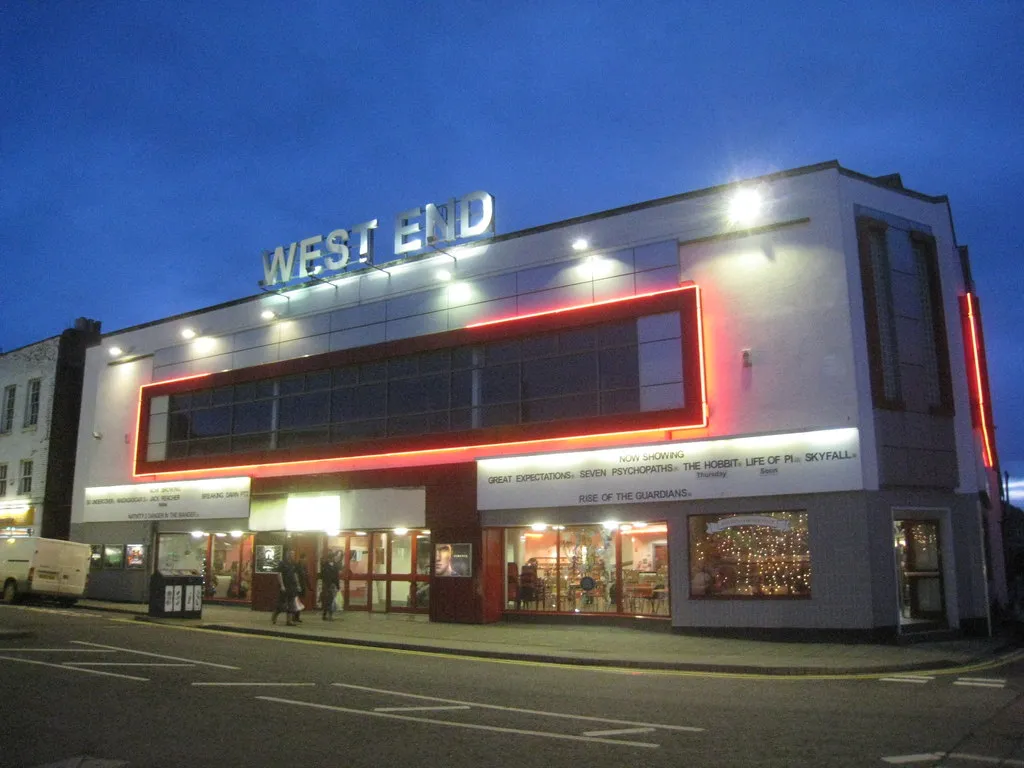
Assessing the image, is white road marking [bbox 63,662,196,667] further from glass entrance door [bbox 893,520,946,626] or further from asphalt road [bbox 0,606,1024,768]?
glass entrance door [bbox 893,520,946,626]

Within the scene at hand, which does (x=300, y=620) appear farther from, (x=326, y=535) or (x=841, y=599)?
(x=841, y=599)

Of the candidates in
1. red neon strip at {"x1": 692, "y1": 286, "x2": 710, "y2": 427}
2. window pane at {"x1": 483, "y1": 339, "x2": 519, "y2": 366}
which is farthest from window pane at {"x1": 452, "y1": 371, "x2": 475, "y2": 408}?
red neon strip at {"x1": 692, "y1": 286, "x2": 710, "y2": 427}

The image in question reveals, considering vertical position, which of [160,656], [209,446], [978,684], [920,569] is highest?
[209,446]

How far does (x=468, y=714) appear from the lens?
9.91 meters

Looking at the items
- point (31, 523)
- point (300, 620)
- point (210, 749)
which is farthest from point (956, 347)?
point (31, 523)

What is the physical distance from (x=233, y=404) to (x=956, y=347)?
2202 cm

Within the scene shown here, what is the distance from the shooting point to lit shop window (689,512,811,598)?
62.2 ft

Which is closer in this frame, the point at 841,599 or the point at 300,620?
the point at 841,599

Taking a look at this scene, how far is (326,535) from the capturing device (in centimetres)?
2728

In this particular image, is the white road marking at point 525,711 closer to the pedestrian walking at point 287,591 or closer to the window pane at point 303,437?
the pedestrian walking at point 287,591

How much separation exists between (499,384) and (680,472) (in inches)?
234

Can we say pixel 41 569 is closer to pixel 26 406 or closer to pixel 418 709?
pixel 26 406

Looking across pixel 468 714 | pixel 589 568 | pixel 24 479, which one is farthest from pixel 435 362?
pixel 24 479

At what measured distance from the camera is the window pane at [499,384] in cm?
→ 2384
